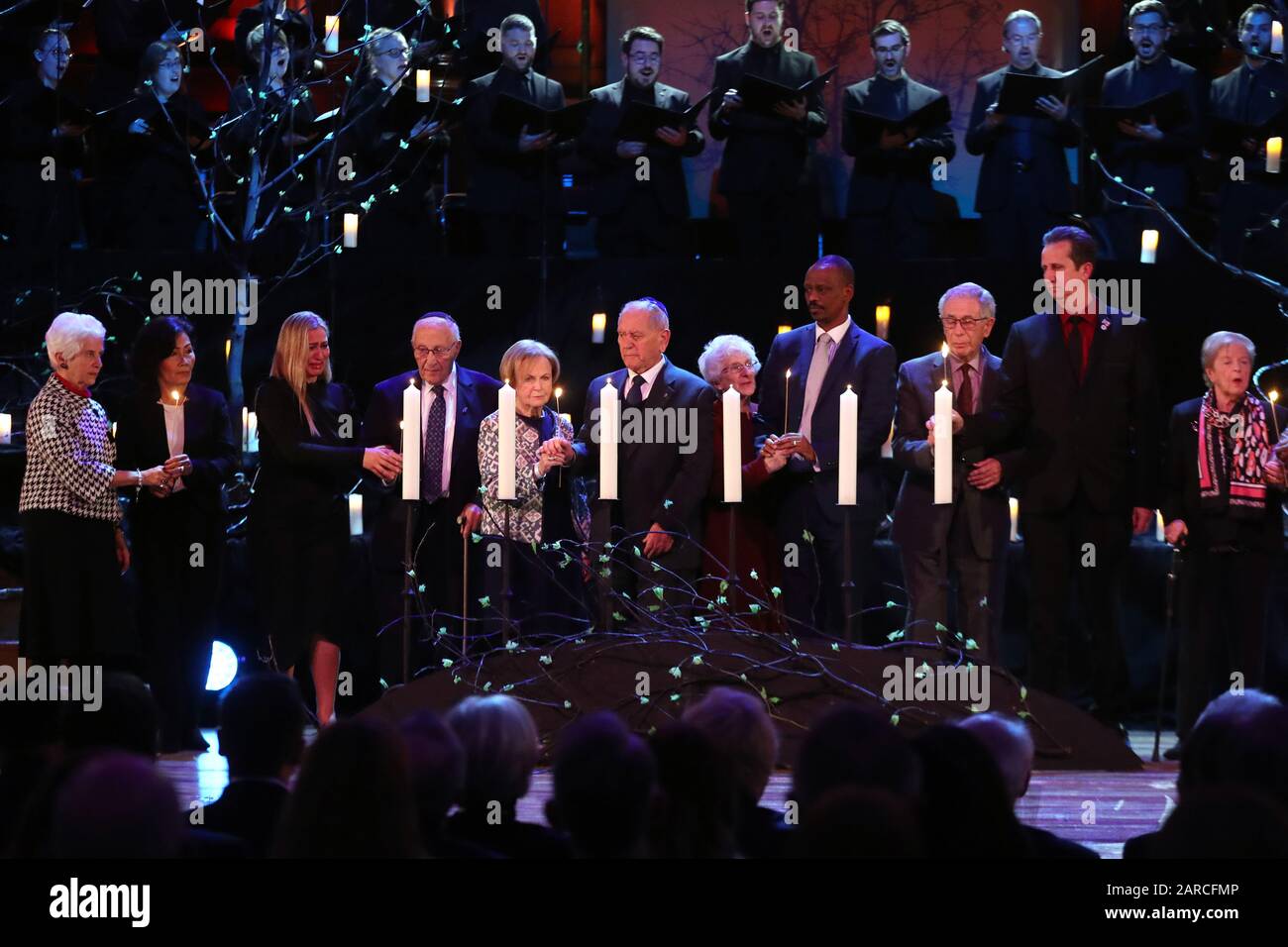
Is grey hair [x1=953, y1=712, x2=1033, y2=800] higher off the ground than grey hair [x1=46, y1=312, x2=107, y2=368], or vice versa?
grey hair [x1=46, y1=312, x2=107, y2=368]

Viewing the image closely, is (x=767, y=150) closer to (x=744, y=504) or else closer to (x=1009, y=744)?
(x=744, y=504)

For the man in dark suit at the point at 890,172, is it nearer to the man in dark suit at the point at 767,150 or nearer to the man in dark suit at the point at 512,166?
the man in dark suit at the point at 767,150

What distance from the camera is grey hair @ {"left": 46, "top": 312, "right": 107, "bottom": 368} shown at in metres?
5.18

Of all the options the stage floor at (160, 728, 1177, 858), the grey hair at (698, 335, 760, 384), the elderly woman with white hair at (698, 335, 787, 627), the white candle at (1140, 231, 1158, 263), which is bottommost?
the stage floor at (160, 728, 1177, 858)

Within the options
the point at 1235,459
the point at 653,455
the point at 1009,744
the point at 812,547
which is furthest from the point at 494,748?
the point at 1235,459

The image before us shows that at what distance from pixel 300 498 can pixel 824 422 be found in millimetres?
1670

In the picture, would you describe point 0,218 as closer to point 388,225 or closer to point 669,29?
point 388,225

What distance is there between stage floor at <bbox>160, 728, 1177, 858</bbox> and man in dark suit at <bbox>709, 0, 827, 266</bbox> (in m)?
3.37

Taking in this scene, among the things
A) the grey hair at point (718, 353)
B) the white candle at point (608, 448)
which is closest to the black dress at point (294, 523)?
the grey hair at point (718, 353)

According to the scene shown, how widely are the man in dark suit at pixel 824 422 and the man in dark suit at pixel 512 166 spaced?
6.80 feet

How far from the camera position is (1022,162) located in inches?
284

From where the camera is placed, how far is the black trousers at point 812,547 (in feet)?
17.2

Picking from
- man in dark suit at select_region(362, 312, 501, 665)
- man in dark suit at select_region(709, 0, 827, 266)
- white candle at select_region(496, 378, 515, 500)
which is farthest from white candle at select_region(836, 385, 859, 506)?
man in dark suit at select_region(709, 0, 827, 266)

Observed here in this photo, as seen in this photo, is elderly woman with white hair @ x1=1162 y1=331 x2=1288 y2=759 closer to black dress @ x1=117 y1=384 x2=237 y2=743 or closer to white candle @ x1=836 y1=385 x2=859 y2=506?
white candle @ x1=836 y1=385 x2=859 y2=506
